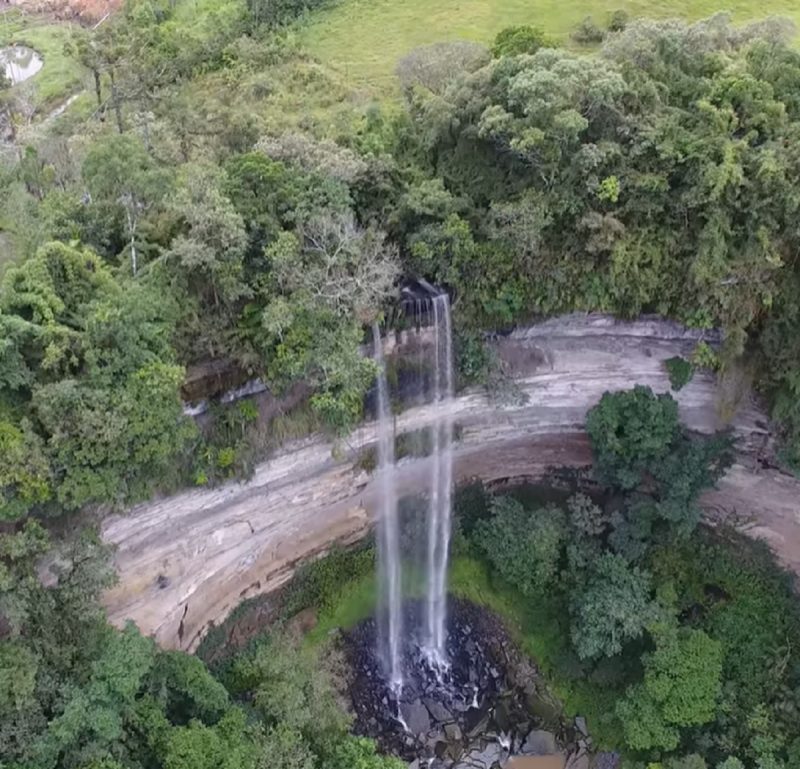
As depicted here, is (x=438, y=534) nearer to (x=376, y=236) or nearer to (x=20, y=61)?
(x=376, y=236)

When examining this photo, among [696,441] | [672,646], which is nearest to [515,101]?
[696,441]

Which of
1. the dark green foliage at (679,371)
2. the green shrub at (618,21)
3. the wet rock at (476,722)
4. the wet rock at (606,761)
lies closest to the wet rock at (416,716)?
the wet rock at (476,722)

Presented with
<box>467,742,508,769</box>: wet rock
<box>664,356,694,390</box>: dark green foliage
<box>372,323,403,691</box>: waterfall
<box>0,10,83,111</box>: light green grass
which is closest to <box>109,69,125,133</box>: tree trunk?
<box>0,10,83,111</box>: light green grass

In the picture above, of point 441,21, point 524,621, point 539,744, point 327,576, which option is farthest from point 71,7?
point 539,744

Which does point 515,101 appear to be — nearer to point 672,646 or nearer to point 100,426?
point 100,426

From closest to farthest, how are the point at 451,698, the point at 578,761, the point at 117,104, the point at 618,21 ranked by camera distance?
the point at 117,104 → the point at 578,761 → the point at 451,698 → the point at 618,21

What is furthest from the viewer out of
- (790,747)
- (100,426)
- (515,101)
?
(790,747)

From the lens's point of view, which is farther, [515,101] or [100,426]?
[515,101]
